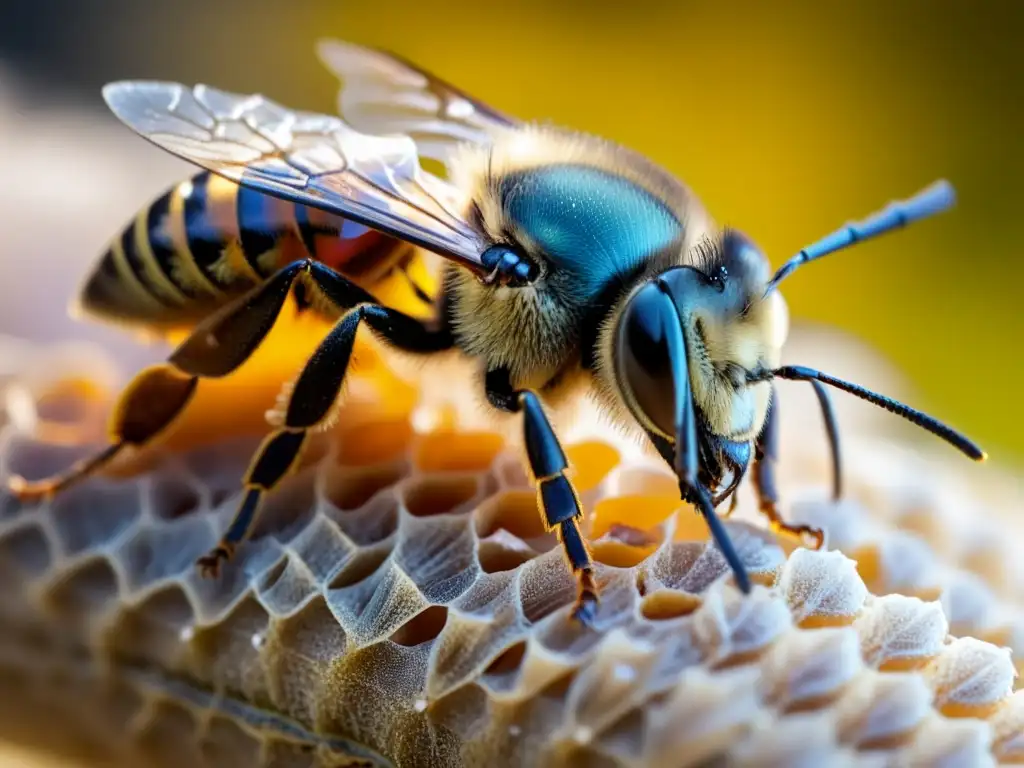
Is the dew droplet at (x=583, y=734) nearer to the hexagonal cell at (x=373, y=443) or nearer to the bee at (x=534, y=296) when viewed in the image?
the bee at (x=534, y=296)

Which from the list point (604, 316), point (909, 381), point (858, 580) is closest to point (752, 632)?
point (858, 580)

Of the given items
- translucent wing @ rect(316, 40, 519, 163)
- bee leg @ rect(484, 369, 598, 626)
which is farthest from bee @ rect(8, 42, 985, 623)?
translucent wing @ rect(316, 40, 519, 163)

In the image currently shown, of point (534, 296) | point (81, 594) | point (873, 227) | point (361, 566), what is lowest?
point (81, 594)

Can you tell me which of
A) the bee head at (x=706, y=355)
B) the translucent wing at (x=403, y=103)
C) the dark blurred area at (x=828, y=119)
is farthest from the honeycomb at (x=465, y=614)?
the dark blurred area at (x=828, y=119)

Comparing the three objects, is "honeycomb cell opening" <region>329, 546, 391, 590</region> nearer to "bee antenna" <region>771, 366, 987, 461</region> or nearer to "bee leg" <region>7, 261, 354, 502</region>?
"bee leg" <region>7, 261, 354, 502</region>

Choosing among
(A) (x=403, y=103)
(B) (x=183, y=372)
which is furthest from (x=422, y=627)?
(A) (x=403, y=103)

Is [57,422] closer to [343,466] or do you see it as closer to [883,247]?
[343,466]

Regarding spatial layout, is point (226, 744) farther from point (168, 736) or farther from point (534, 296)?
point (534, 296)
